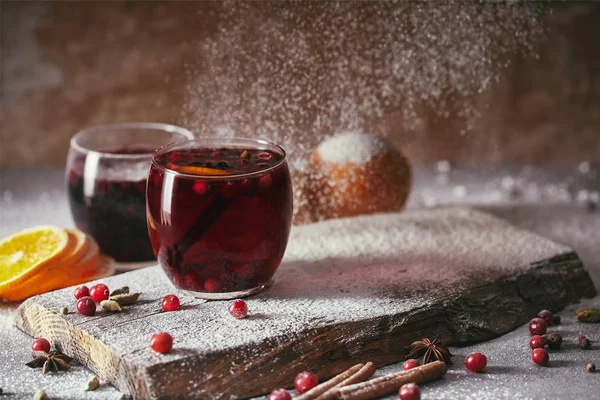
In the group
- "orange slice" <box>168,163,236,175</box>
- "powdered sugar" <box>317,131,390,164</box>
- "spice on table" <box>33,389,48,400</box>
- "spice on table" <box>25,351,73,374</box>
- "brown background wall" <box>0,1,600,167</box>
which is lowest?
"spice on table" <box>33,389,48,400</box>

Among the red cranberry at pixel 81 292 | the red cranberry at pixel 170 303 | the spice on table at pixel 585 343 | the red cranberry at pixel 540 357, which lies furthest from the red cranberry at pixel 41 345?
the spice on table at pixel 585 343

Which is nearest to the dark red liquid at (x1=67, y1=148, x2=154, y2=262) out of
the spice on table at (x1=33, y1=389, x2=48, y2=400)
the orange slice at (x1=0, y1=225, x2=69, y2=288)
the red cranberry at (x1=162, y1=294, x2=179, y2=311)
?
the orange slice at (x1=0, y1=225, x2=69, y2=288)

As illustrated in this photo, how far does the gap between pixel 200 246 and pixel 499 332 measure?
62cm

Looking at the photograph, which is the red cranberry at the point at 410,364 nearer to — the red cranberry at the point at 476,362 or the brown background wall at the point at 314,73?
the red cranberry at the point at 476,362

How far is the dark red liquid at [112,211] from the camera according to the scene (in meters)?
1.99

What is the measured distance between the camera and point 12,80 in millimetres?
2910

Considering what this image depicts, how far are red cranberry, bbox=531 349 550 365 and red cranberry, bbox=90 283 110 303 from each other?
2.69 feet

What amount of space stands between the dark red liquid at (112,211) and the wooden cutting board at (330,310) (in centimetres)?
20

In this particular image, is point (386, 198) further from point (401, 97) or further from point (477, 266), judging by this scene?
point (477, 266)

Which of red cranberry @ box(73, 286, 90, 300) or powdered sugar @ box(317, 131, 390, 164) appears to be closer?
red cranberry @ box(73, 286, 90, 300)

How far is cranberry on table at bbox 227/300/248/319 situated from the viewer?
5.23ft

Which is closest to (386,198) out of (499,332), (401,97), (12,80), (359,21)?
(401,97)

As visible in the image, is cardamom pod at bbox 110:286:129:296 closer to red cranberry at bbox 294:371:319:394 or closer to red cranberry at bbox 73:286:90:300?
red cranberry at bbox 73:286:90:300

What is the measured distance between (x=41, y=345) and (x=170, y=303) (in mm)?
248
